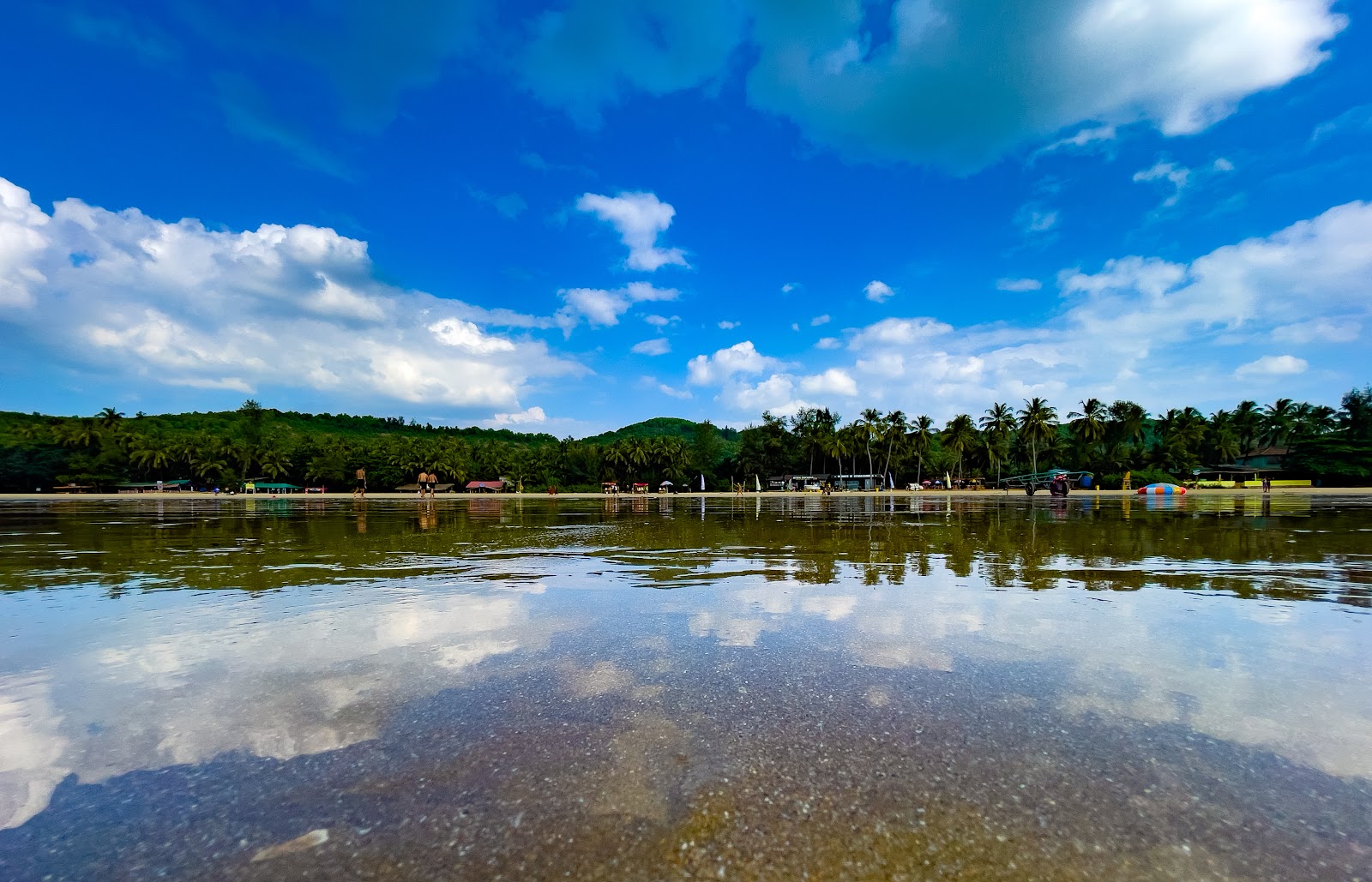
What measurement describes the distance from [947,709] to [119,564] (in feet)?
44.0

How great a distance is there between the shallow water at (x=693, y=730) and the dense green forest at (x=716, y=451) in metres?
83.5

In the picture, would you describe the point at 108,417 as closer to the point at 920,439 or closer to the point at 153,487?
the point at 153,487

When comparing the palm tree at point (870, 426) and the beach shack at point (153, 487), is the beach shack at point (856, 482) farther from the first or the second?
the beach shack at point (153, 487)

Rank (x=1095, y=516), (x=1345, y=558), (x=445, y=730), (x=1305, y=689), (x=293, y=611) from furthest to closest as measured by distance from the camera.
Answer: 1. (x=1095, y=516)
2. (x=1345, y=558)
3. (x=293, y=611)
4. (x=1305, y=689)
5. (x=445, y=730)

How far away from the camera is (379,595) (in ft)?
25.1

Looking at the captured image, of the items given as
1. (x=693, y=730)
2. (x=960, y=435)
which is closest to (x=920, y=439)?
(x=960, y=435)

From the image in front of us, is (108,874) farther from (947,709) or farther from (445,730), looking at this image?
(947,709)

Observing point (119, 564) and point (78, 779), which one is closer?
point (78, 779)

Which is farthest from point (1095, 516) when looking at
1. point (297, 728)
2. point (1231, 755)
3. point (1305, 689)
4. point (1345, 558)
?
point (297, 728)

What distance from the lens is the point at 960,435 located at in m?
91.3

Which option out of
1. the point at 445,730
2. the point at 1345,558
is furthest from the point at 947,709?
the point at 1345,558

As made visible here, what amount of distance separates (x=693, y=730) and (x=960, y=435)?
97.1 metres

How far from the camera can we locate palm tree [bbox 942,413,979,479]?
3597 inches

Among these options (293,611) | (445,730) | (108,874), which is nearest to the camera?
(108,874)
